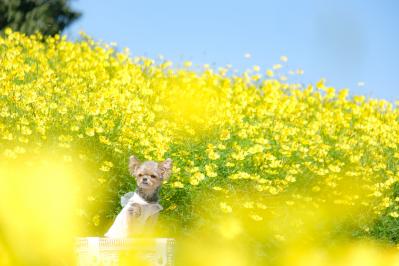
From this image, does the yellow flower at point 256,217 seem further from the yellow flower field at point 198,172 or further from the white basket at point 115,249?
the white basket at point 115,249

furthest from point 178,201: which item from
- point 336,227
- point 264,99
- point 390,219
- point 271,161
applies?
point 264,99

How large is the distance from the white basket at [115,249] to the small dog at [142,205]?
9cm

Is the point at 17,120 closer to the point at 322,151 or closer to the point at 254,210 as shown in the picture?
the point at 254,210

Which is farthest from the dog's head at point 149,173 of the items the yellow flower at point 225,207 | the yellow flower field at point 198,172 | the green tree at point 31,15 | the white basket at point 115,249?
the green tree at point 31,15

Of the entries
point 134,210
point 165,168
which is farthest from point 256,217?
point 134,210

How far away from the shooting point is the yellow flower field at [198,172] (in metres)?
7.22

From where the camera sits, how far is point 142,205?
6.17 meters

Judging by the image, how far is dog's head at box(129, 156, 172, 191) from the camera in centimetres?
624

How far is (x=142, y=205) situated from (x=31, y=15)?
9.01 meters

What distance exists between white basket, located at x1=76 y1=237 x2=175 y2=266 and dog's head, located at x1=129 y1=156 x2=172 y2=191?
0.42m

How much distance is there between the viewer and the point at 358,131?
11.5m

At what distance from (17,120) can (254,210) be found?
8.29 ft

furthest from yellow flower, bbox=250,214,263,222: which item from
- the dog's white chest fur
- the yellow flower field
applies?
the dog's white chest fur

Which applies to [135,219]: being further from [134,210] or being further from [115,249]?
[115,249]
